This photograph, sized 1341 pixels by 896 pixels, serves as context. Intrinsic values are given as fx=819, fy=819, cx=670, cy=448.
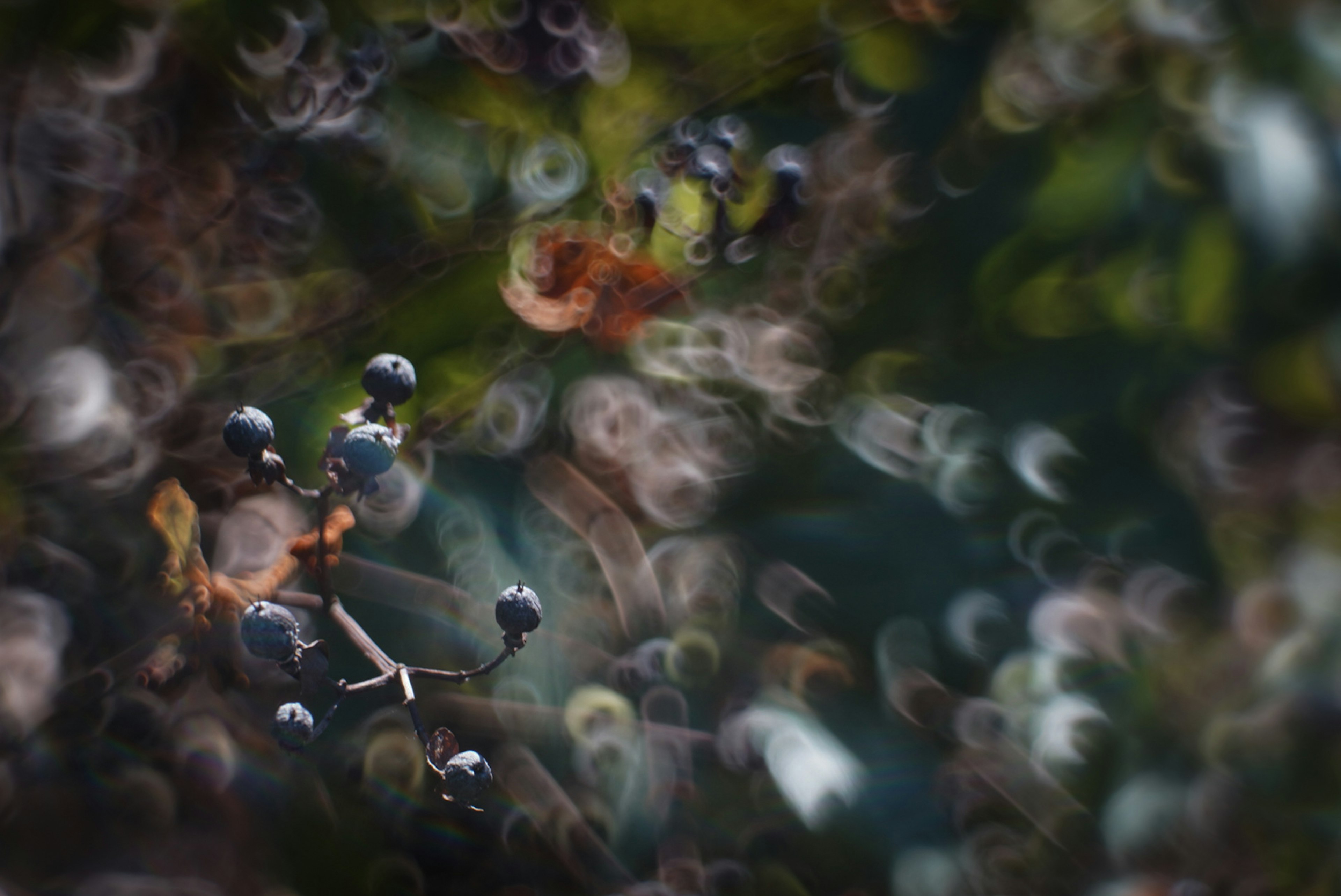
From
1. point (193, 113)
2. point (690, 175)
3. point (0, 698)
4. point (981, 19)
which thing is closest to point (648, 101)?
point (690, 175)

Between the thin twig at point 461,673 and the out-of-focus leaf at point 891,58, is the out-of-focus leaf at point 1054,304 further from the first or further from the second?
the thin twig at point 461,673

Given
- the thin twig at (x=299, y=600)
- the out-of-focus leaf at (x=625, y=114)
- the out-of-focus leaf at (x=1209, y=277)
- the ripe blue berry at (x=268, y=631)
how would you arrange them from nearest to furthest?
1. the ripe blue berry at (x=268, y=631)
2. the thin twig at (x=299, y=600)
3. the out-of-focus leaf at (x=1209, y=277)
4. the out-of-focus leaf at (x=625, y=114)

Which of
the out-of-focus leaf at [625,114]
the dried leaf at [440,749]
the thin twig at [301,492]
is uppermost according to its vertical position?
the out-of-focus leaf at [625,114]

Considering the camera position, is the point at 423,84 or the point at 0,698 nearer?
the point at 0,698

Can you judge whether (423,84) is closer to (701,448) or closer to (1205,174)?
(701,448)

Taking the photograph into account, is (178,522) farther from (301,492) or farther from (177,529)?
(301,492)

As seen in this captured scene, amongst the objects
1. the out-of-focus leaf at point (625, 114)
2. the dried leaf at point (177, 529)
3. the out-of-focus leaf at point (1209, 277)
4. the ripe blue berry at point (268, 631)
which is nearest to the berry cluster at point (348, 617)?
the ripe blue berry at point (268, 631)

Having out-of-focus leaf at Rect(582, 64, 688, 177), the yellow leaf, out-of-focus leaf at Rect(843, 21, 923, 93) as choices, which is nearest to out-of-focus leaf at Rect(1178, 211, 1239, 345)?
out-of-focus leaf at Rect(843, 21, 923, 93)

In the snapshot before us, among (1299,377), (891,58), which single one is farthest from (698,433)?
(1299,377)
